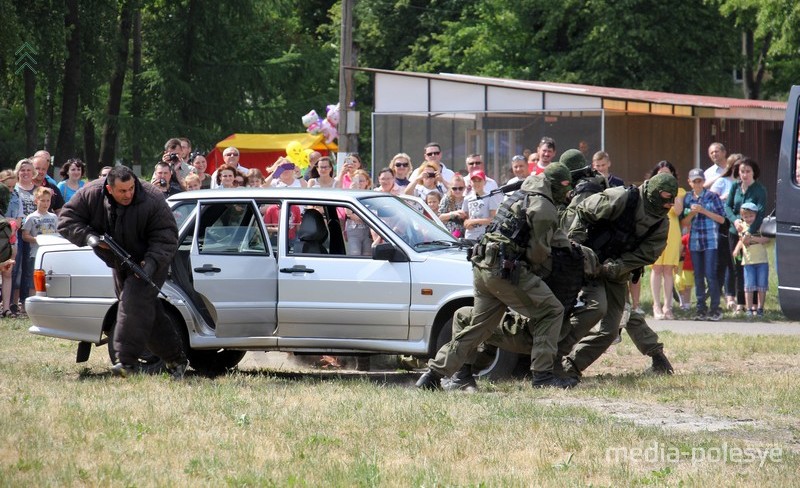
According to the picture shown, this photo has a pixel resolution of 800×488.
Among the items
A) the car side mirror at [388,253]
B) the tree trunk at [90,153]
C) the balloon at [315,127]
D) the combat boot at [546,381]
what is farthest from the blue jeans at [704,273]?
the tree trunk at [90,153]

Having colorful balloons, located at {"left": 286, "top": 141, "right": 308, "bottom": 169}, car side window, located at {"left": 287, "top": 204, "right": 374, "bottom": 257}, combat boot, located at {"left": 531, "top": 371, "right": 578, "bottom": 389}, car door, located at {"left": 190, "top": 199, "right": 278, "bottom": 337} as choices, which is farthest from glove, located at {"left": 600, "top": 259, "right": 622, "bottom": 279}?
colorful balloons, located at {"left": 286, "top": 141, "right": 308, "bottom": 169}

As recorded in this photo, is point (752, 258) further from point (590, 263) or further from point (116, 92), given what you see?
point (116, 92)

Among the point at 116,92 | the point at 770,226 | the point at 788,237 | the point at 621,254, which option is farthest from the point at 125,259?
the point at 116,92

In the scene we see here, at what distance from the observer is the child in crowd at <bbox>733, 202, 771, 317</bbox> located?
14656 mm

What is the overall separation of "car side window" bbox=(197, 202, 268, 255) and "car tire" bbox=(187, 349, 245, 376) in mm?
1032

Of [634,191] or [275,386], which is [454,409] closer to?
[275,386]

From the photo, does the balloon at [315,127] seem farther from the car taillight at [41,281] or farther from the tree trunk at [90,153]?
the car taillight at [41,281]

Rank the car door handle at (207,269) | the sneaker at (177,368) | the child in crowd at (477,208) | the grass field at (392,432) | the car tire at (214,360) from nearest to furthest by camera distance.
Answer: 1. the grass field at (392,432)
2. the sneaker at (177,368)
3. the car door handle at (207,269)
4. the car tire at (214,360)
5. the child in crowd at (477,208)

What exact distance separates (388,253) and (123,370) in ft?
7.54

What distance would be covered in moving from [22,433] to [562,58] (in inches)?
1439

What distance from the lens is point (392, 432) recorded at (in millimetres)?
7262

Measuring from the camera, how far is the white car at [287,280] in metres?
9.64

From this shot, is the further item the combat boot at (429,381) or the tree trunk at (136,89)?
the tree trunk at (136,89)

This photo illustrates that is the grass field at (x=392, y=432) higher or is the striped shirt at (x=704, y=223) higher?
the striped shirt at (x=704, y=223)
